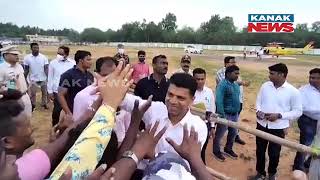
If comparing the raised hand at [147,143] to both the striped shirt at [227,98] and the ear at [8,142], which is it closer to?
the ear at [8,142]

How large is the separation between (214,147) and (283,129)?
165cm

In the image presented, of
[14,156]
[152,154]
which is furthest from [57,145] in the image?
[152,154]

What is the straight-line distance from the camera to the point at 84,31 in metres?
99.2

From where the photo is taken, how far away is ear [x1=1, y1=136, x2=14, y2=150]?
144 cm

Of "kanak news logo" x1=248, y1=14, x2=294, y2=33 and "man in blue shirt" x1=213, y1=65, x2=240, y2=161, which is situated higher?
"kanak news logo" x1=248, y1=14, x2=294, y2=33

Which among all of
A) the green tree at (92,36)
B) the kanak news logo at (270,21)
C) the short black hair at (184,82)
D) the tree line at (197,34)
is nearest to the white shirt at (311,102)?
the short black hair at (184,82)

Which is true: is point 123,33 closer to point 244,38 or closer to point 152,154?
point 244,38

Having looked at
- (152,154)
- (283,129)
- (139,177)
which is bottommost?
(283,129)

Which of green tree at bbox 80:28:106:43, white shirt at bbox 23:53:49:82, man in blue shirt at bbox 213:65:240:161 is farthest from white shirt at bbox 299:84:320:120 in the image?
green tree at bbox 80:28:106:43

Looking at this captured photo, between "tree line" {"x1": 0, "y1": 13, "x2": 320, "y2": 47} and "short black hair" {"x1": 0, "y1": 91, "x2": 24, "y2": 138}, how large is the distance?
76.0 m

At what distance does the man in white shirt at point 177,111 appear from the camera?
8.96ft

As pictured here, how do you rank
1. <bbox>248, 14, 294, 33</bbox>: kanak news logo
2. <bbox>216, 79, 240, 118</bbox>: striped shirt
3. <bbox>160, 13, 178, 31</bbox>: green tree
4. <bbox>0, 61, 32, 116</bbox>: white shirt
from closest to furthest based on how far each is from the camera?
1. <bbox>0, 61, 32, 116</bbox>: white shirt
2. <bbox>216, 79, 240, 118</bbox>: striped shirt
3. <bbox>248, 14, 294, 33</bbox>: kanak news logo
4. <bbox>160, 13, 178, 31</bbox>: green tree

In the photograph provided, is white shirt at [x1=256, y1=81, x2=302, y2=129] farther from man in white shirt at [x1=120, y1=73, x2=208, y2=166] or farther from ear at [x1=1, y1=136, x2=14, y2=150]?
ear at [x1=1, y1=136, x2=14, y2=150]

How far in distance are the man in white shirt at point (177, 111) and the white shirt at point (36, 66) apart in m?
7.21
